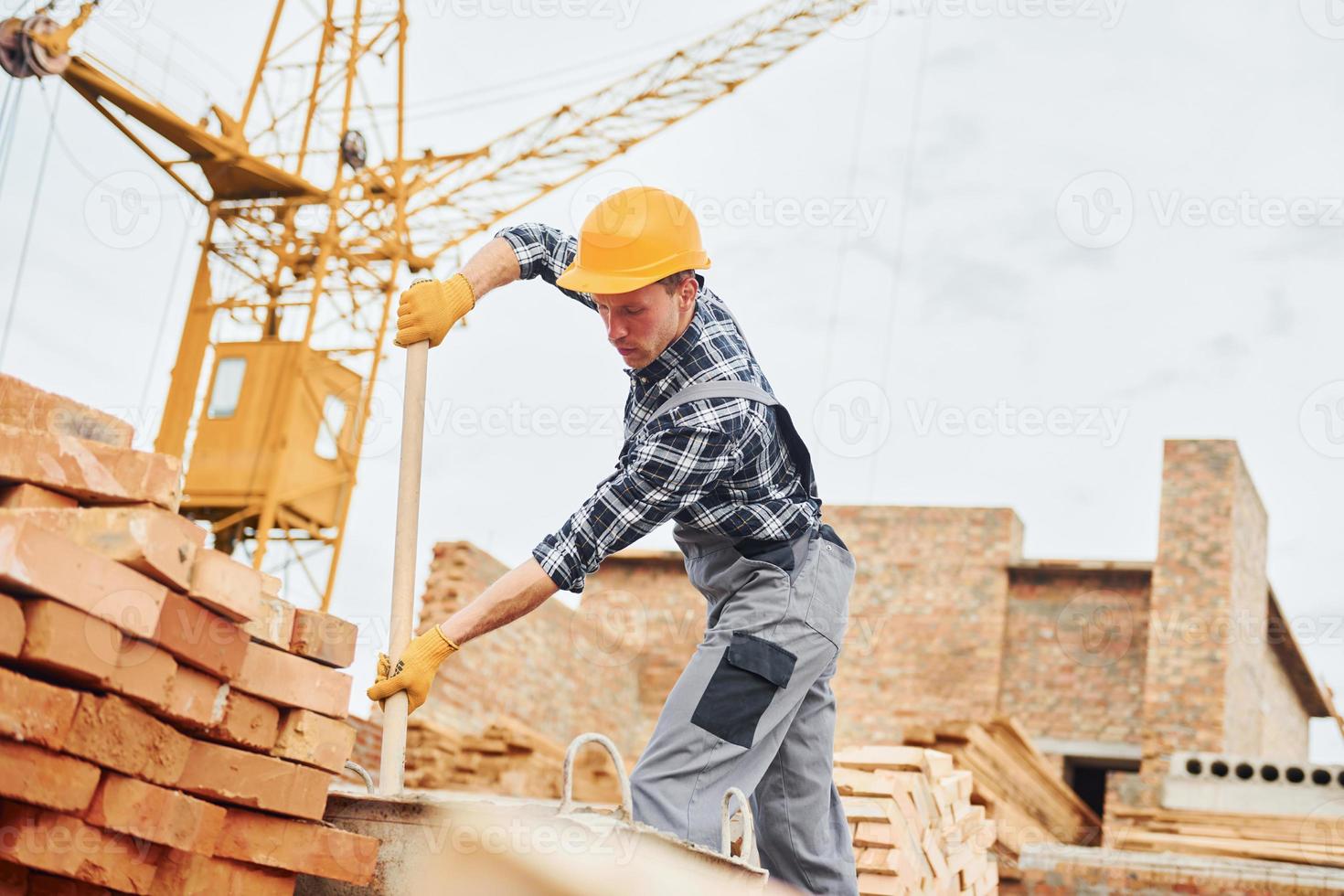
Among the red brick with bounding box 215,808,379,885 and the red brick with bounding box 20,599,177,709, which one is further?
the red brick with bounding box 215,808,379,885

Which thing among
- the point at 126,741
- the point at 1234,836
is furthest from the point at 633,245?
the point at 1234,836

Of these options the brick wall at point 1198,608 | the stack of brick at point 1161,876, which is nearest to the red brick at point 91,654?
the stack of brick at point 1161,876

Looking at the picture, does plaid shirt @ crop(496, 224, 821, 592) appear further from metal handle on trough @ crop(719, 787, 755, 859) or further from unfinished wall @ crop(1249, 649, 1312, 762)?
unfinished wall @ crop(1249, 649, 1312, 762)

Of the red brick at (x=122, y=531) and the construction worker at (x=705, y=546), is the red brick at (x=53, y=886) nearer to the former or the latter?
the red brick at (x=122, y=531)

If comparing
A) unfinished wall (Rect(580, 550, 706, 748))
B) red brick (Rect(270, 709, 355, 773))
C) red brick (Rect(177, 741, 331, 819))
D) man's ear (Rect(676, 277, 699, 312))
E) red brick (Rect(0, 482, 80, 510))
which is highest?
unfinished wall (Rect(580, 550, 706, 748))

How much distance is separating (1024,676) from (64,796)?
49.6 feet

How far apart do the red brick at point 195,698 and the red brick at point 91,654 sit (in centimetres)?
3

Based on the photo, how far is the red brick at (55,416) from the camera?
2.93 m

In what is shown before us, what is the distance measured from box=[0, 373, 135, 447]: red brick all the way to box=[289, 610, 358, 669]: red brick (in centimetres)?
56

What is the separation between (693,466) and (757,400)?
0.26m

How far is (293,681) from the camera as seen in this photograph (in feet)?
10.3

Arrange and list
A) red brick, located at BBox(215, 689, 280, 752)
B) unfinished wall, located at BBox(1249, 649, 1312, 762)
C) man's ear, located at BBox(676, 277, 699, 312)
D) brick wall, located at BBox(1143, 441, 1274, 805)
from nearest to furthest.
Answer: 1. red brick, located at BBox(215, 689, 280, 752)
2. man's ear, located at BBox(676, 277, 699, 312)
3. brick wall, located at BBox(1143, 441, 1274, 805)
4. unfinished wall, located at BBox(1249, 649, 1312, 762)

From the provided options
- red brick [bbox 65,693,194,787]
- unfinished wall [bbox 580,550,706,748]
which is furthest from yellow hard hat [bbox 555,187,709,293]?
unfinished wall [bbox 580,550,706,748]

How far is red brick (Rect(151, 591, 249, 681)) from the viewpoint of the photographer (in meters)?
2.77
